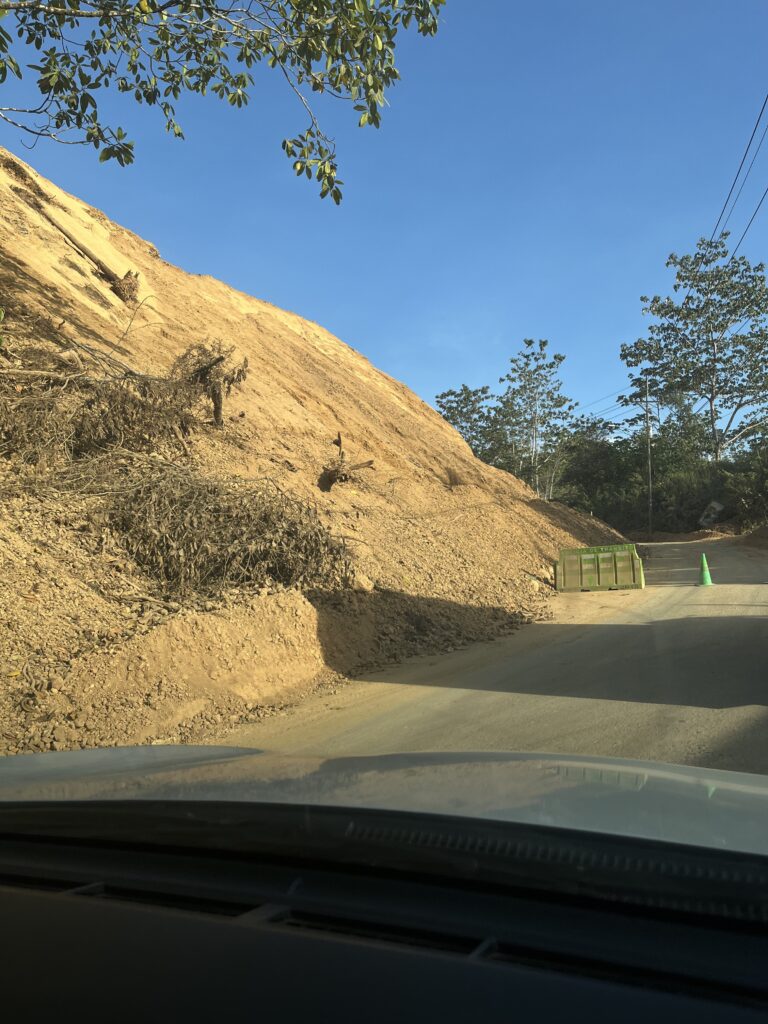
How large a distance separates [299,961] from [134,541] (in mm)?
8930

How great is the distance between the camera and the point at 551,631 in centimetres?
1216

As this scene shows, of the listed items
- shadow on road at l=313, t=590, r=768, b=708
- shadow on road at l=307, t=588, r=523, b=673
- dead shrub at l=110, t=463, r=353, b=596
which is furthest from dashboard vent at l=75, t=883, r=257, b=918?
dead shrub at l=110, t=463, r=353, b=596

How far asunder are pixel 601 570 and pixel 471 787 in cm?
1645

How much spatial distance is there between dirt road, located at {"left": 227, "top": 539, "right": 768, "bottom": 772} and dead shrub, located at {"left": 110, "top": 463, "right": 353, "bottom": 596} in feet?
6.79

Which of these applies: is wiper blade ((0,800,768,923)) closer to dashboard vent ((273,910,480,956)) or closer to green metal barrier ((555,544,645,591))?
dashboard vent ((273,910,480,956))

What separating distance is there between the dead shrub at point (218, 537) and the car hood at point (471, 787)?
6757 mm

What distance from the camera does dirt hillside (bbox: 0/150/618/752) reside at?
7500 millimetres

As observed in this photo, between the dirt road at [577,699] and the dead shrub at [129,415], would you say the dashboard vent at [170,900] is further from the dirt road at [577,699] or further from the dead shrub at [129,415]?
the dead shrub at [129,415]

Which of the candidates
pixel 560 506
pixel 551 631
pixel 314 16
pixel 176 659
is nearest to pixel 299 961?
pixel 176 659

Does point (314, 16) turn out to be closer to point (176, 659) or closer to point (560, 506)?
point (176, 659)

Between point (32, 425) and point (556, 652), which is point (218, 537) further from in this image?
point (556, 652)

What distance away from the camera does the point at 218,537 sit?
34.1 feet

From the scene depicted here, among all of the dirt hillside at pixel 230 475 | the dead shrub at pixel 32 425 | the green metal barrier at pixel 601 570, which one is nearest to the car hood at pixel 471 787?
the dirt hillside at pixel 230 475

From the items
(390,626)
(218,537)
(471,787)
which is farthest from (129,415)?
(471,787)
